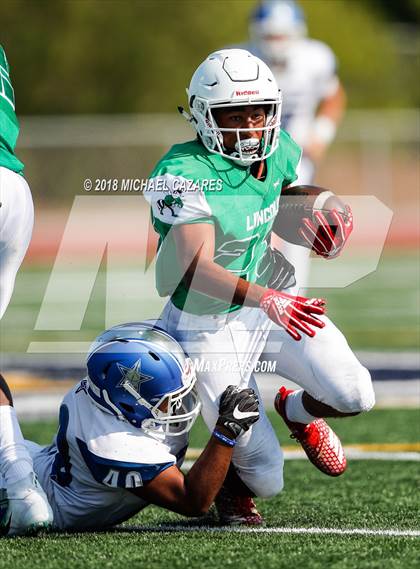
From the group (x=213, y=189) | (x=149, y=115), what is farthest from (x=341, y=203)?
(x=149, y=115)

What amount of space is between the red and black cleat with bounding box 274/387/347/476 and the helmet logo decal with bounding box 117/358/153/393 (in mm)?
862

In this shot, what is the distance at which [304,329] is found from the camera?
12.6 ft

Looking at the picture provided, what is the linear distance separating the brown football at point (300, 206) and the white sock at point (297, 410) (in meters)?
0.53

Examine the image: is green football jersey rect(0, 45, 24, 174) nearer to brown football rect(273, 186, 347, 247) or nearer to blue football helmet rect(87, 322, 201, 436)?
blue football helmet rect(87, 322, 201, 436)

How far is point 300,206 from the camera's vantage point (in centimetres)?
444

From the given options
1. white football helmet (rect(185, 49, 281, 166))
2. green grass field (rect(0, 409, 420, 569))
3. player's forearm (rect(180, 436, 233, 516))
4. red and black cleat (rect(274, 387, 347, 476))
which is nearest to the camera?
green grass field (rect(0, 409, 420, 569))

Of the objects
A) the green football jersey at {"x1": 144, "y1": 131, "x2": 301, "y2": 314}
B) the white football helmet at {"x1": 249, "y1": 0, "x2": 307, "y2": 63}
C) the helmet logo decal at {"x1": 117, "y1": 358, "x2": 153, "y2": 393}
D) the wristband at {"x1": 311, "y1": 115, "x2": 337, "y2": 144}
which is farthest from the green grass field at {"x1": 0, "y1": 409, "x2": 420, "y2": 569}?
the white football helmet at {"x1": 249, "y1": 0, "x2": 307, "y2": 63}

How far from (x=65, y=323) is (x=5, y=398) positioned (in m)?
4.80

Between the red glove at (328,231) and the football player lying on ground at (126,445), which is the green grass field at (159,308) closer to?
the red glove at (328,231)

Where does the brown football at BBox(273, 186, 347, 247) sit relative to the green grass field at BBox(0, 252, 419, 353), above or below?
above

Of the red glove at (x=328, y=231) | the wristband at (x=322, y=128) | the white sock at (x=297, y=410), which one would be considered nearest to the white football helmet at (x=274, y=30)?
the wristband at (x=322, y=128)

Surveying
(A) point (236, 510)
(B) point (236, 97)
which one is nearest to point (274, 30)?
(B) point (236, 97)

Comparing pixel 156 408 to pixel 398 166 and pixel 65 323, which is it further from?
pixel 398 166

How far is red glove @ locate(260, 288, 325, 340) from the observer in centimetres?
382
